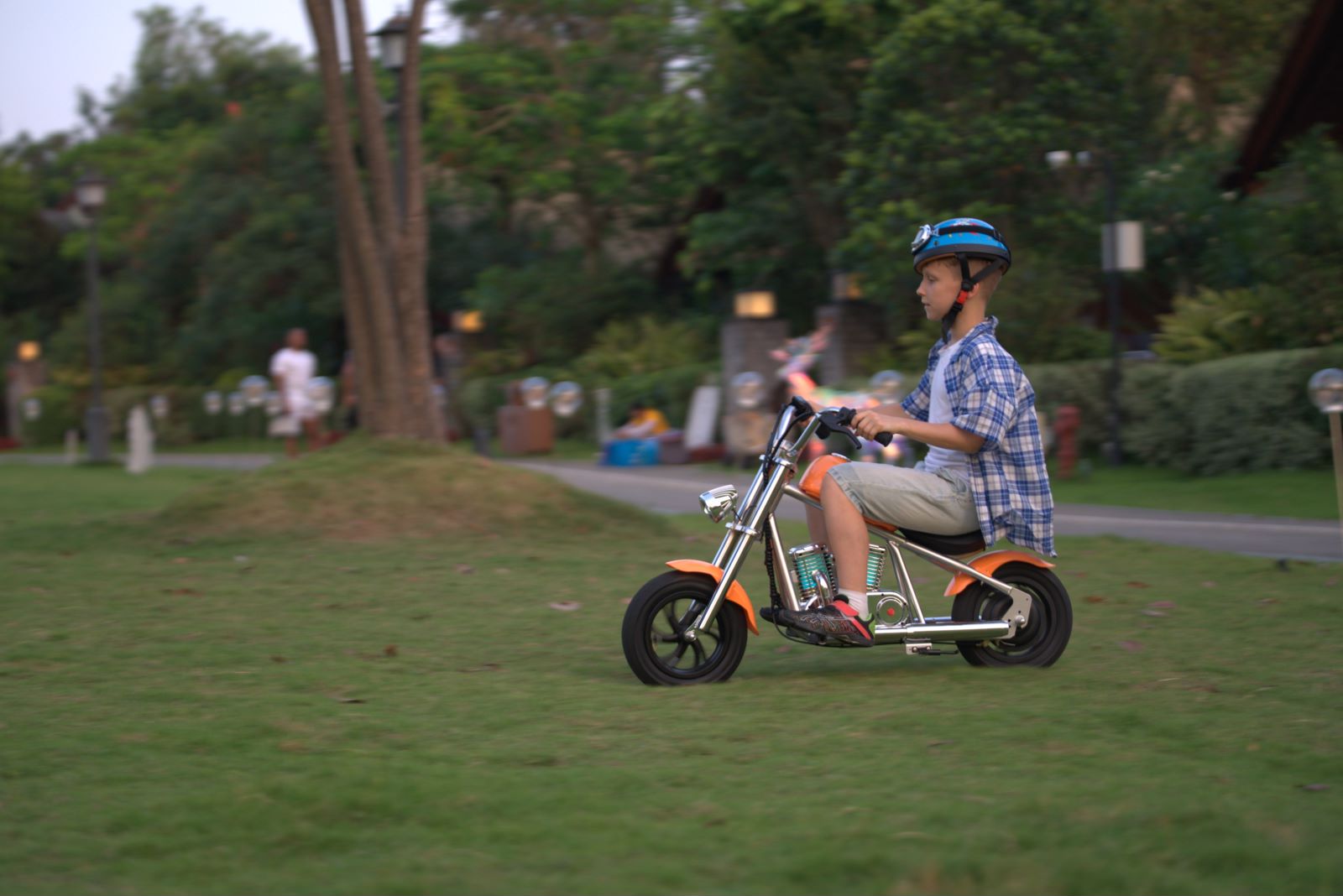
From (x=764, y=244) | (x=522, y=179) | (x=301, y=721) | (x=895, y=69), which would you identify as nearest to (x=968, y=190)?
(x=895, y=69)

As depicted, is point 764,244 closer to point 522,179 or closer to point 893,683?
point 522,179

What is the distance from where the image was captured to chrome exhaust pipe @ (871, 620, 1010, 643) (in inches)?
235

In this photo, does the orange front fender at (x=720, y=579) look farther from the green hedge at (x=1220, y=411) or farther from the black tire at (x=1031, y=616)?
the green hedge at (x=1220, y=411)

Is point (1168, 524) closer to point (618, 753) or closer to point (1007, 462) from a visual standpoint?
point (1007, 462)

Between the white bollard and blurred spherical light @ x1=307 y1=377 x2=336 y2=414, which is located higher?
blurred spherical light @ x1=307 y1=377 x2=336 y2=414

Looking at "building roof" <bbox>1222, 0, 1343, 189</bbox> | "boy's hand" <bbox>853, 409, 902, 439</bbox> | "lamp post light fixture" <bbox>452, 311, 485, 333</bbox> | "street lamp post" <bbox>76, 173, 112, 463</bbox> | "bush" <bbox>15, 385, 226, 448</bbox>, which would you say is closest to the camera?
"boy's hand" <bbox>853, 409, 902, 439</bbox>

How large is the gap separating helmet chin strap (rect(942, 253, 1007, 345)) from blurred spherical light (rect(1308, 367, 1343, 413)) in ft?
10.4

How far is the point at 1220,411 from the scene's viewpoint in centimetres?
1583

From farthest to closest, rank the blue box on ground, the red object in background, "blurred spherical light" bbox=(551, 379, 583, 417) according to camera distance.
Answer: "blurred spherical light" bbox=(551, 379, 583, 417) < the blue box on ground < the red object in background

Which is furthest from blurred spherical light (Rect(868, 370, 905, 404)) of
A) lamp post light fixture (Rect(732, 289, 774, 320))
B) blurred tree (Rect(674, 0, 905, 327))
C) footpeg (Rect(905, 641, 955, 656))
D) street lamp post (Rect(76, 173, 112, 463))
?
street lamp post (Rect(76, 173, 112, 463))

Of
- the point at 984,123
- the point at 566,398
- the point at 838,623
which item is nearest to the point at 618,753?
the point at 838,623

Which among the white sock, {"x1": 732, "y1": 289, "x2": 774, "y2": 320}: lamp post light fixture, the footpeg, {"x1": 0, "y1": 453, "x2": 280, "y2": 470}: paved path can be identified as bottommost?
{"x1": 0, "y1": 453, "x2": 280, "y2": 470}: paved path

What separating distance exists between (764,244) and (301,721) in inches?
908

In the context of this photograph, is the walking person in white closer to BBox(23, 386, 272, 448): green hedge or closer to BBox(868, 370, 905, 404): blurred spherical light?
BBox(868, 370, 905, 404): blurred spherical light
